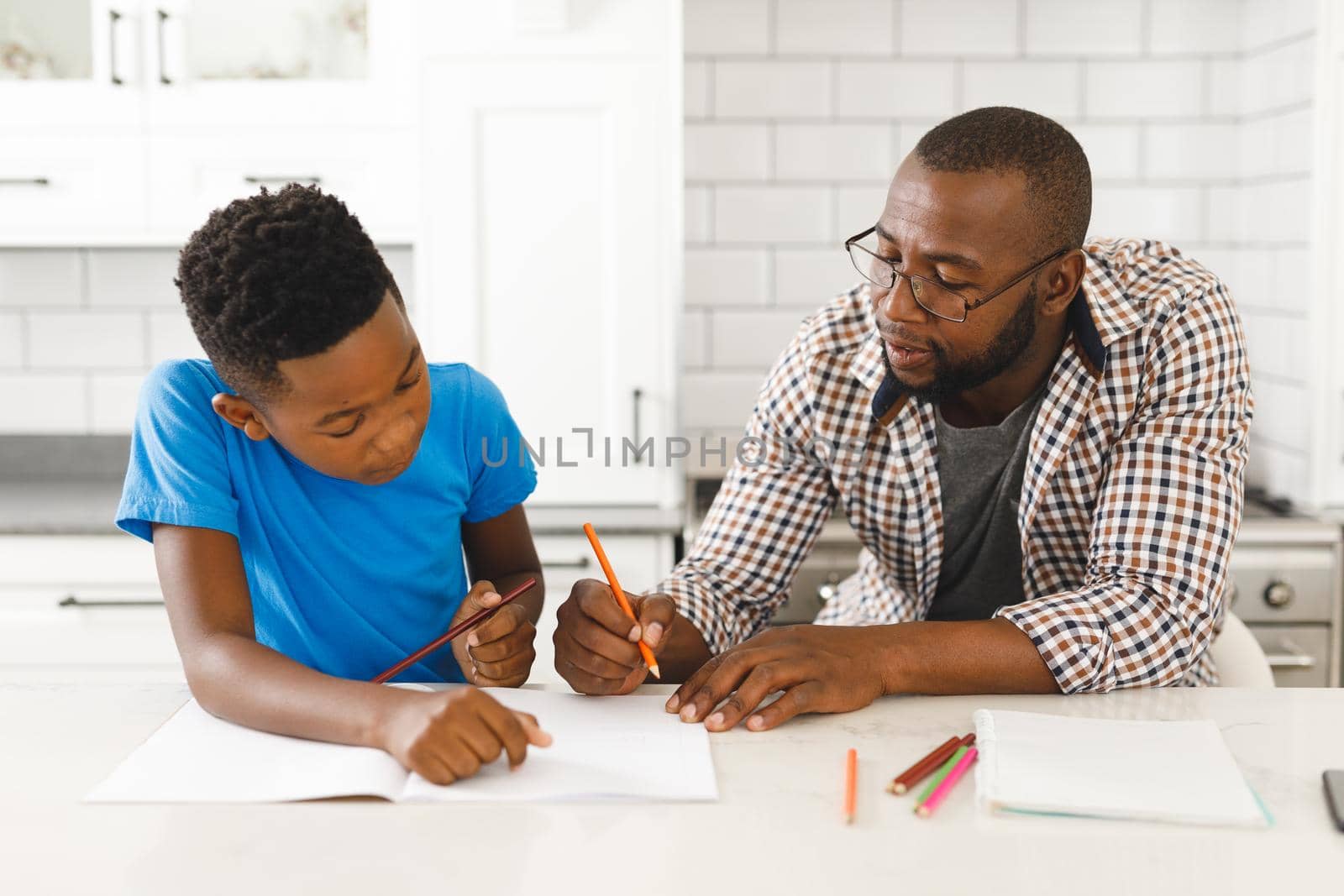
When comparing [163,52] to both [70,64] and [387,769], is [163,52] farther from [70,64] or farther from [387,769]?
[387,769]

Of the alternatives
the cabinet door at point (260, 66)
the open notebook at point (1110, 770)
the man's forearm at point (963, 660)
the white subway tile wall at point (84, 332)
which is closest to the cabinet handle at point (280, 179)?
the cabinet door at point (260, 66)

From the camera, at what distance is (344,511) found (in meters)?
1.38

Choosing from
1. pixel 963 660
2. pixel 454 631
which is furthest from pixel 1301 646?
pixel 454 631

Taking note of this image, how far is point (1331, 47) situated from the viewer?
235 cm

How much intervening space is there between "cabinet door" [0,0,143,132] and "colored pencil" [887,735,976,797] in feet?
6.87

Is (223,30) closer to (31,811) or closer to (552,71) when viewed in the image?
(552,71)

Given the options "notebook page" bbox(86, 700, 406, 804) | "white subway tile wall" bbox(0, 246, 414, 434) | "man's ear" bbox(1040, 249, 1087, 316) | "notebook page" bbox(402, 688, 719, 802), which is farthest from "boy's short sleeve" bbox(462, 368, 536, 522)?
"white subway tile wall" bbox(0, 246, 414, 434)

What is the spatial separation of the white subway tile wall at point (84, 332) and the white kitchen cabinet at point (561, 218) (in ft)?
1.74

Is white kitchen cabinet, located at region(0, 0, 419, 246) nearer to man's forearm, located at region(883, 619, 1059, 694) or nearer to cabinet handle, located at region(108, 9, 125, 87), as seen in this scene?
cabinet handle, located at region(108, 9, 125, 87)

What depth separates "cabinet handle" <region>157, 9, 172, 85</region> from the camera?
2473 millimetres

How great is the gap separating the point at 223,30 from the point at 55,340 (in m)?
0.92

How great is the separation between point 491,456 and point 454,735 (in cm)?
50

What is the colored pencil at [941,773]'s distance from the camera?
0.99 m

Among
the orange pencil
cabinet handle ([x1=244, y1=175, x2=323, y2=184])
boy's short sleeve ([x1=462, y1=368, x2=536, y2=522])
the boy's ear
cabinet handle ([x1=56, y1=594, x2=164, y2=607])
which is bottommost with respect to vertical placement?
cabinet handle ([x1=56, y1=594, x2=164, y2=607])
